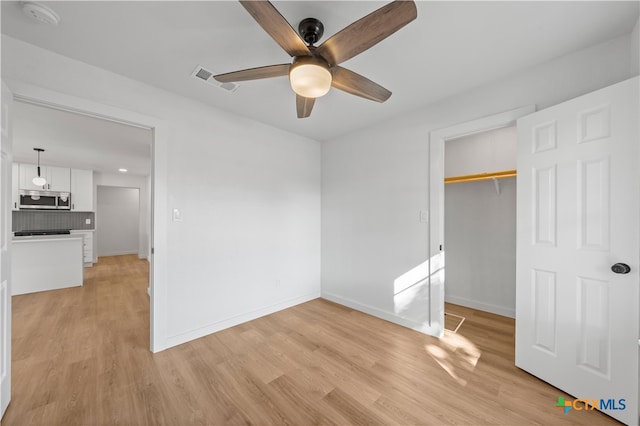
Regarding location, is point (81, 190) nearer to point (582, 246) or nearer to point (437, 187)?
point (437, 187)

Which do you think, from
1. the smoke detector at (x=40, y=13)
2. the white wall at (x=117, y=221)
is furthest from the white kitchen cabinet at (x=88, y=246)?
the smoke detector at (x=40, y=13)

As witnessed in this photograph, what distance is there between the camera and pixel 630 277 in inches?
59.2

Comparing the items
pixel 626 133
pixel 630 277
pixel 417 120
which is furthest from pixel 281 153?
pixel 630 277

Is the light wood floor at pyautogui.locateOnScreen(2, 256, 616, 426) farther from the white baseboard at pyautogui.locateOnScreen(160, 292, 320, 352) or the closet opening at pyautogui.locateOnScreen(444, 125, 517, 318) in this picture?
the closet opening at pyautogui.locateOnScreen(444, 125, 517, 318)

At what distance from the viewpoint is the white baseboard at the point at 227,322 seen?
2.45 m

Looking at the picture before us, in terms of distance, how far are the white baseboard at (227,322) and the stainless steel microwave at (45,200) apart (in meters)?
6.05

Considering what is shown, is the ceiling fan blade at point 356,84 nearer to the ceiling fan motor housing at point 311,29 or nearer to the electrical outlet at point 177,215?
the ceiling fan motor housing at point 311,29

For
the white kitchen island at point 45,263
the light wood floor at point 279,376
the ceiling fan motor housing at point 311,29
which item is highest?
the ceiling fan motor housing at point 311,29

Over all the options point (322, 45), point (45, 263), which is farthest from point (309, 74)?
point (45, 263)

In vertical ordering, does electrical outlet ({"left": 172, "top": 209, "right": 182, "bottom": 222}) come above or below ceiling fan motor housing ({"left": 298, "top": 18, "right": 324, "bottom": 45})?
below

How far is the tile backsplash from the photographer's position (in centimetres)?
555

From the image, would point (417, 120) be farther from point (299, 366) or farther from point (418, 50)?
point (299, 366)

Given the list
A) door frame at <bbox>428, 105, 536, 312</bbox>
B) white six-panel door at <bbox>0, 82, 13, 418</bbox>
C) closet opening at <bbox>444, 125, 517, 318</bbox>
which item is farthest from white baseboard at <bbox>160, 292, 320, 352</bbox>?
closet opening at <bbox>444, 125, 517, 318</bbox>

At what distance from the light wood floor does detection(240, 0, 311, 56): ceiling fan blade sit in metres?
2.26
